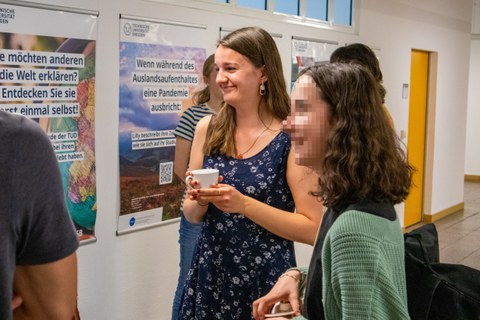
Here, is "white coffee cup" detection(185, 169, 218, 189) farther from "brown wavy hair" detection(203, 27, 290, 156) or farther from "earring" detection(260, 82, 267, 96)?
"earring" detection(260, 82, 267, 96)

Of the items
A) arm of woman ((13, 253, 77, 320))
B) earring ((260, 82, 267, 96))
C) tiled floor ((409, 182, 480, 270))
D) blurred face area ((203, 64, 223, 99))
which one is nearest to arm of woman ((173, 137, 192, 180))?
blurred face area ((203, 64, 223, 99))

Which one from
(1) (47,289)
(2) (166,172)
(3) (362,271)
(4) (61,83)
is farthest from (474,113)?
(1) (47,289)

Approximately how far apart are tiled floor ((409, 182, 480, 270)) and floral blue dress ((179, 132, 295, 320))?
401cm

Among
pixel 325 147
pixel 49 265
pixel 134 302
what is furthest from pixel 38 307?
pixel 134 302

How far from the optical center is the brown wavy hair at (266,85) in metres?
2.01

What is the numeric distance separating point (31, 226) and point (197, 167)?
1.21 m

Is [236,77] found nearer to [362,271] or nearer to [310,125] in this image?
[310,125]

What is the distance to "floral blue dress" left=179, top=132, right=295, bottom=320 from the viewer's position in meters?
1.91

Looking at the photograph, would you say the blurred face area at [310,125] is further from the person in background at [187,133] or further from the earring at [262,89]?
the person in background at [187,133]

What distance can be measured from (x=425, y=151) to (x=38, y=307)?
7.20 m

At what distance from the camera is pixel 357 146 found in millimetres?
1201

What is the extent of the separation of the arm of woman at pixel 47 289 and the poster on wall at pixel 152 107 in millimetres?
2382

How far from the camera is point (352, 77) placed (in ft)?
4.09

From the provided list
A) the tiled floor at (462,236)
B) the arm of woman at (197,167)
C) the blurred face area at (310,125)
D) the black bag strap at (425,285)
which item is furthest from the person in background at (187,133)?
the tiled floor at (462,236)
